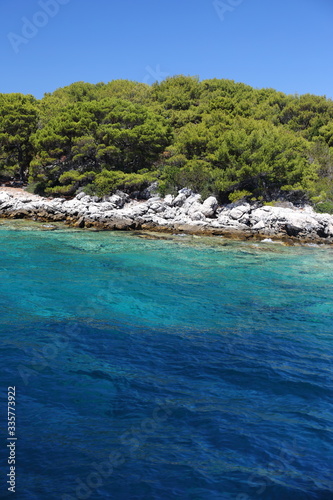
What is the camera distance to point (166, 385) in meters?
7.91

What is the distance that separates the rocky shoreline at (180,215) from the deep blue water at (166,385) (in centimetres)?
1360

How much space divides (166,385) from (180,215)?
26.7 m

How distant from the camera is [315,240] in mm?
28906

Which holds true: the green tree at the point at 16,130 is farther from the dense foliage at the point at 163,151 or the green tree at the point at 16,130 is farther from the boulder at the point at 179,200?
the boulder at the point at 179,200

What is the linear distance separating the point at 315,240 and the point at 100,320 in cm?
2162

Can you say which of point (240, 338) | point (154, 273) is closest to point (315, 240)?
point (154, 273)

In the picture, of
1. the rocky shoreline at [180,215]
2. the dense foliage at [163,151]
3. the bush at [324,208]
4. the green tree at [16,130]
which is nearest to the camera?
the rocky shoreline at [180,215]

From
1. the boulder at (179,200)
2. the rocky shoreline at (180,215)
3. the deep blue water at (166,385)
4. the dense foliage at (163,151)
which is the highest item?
the dense foliage at (163,151)

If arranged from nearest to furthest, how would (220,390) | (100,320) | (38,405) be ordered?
1. (38,405)
2. (220,390)
3. (100,320)

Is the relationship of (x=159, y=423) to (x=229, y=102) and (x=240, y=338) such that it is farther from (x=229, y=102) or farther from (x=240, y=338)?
(x=229, y=102)

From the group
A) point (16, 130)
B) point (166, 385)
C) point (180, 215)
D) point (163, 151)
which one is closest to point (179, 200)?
point (180, 215)

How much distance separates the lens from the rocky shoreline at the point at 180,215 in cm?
2977

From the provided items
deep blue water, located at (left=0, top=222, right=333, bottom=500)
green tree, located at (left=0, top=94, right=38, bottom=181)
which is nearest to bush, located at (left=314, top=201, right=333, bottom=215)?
deep blue water, located at (left=0, top=222, right=333, bottom=500)

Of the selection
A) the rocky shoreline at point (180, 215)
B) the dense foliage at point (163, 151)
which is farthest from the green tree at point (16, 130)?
the rocky shoreline at point (180, 215)
